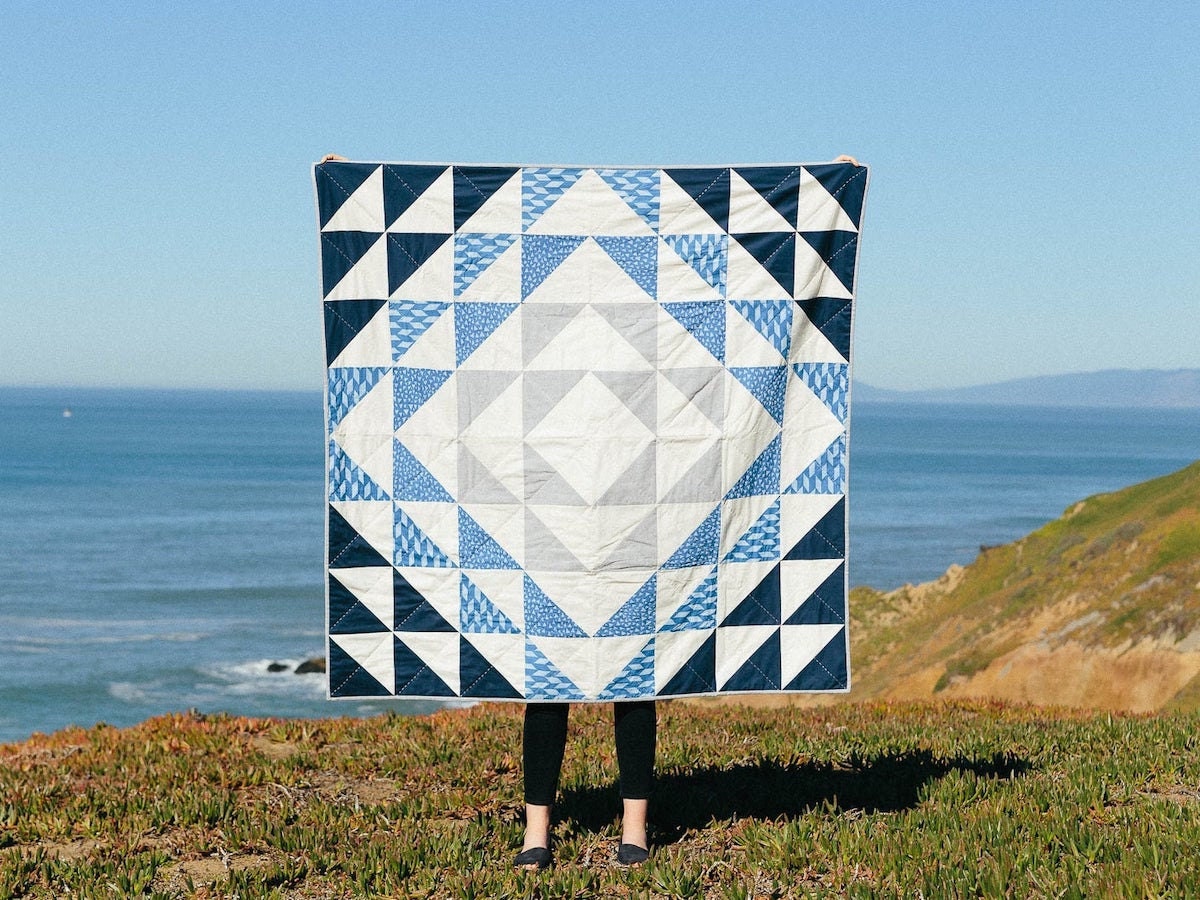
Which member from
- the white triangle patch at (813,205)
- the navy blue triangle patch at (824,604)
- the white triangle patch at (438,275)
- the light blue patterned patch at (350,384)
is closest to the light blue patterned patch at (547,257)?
the white triangle patch at (438,275)

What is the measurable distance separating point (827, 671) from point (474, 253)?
2746 millimetres

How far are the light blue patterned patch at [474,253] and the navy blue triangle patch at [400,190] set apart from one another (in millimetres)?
291

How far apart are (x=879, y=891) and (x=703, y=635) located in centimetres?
150

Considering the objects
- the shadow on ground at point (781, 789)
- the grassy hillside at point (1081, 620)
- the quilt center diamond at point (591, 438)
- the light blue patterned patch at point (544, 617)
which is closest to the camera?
the quilt center diamond at point (591, 438)

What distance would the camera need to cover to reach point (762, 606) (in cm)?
608

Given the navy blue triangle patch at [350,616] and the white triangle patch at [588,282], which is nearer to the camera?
the white triangle patch at [588,282]

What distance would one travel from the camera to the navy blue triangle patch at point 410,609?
600 centimetres

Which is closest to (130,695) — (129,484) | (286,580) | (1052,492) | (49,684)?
(49,684)

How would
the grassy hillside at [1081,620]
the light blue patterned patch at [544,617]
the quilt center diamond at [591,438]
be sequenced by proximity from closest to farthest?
the quilt center diamond at [591,438]
the light blue patterned patch at [544,617]
the grassy hillside at [1081,620]

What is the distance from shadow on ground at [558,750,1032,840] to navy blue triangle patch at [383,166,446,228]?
10.8 feet

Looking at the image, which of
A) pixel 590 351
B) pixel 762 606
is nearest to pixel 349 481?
pixel 590 351

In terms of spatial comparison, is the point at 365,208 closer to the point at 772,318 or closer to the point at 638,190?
the point at 638,190

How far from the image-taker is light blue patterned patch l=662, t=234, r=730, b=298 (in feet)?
19.2

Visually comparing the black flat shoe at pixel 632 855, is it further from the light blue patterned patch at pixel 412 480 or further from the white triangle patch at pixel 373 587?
the light blue patterned patch at pixel 412 480
